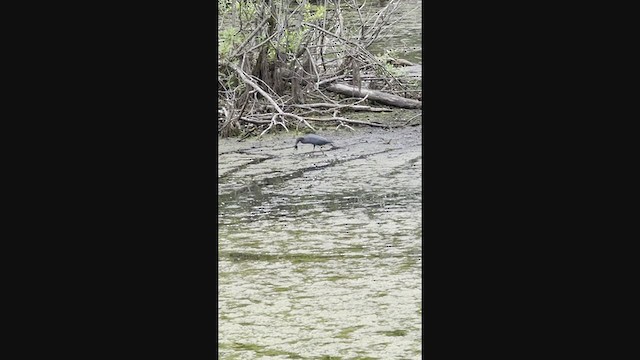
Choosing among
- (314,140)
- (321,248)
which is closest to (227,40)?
(314,140)

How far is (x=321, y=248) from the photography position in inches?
159

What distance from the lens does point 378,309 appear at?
325cm

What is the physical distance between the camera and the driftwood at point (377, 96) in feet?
24.0

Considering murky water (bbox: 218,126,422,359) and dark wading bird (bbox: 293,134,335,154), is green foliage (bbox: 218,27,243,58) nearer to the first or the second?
murky water (bbox: 218,126,422,359)

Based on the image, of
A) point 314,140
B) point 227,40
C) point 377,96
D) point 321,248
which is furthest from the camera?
point 377,96

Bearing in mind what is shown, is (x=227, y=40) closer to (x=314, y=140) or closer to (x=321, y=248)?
(x=314, y=140)

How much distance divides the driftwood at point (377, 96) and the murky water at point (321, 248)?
734mm

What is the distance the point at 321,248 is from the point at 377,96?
346 centimetres

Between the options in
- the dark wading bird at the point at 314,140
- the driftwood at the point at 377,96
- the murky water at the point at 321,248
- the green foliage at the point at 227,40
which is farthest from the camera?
the driftwood at the point at 377,96

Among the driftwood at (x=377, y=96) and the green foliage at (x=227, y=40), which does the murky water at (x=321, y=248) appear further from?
the driftwood at (x=377, y=96)

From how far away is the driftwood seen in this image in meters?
7.30

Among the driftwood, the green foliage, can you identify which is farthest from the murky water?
the driftwood

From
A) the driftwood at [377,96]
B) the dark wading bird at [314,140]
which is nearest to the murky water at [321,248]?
the dark wading bird at [314,140]
